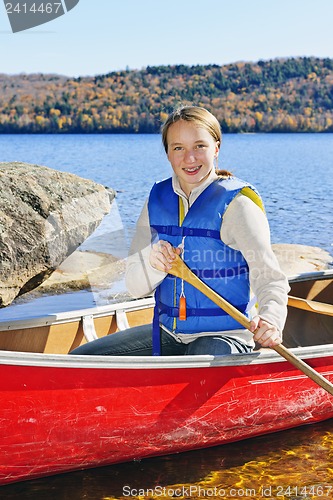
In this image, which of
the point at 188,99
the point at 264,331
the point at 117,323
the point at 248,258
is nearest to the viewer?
the point at 264,331

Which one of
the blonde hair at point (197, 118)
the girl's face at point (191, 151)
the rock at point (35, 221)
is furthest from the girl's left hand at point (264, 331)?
the rock at point (35, 221)

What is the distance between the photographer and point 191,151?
378cm

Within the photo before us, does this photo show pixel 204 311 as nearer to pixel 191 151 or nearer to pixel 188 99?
pixel 191 151

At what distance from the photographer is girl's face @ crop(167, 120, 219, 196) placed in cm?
376

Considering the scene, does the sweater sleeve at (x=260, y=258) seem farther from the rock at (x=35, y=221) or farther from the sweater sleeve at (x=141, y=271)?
the rock at (x=35, y=221)

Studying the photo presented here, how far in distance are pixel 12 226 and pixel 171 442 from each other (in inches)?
125

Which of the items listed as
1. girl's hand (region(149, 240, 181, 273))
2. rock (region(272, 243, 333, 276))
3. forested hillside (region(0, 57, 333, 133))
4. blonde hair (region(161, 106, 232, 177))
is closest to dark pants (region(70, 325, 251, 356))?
girl's hand (region(149, 240, 181, 273))

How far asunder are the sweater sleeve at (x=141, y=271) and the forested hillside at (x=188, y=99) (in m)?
57.1

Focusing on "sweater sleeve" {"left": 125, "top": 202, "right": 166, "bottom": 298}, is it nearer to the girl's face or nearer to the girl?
the girl

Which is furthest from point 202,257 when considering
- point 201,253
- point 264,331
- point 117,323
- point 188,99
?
point 188,99

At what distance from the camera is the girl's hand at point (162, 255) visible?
3725 mm

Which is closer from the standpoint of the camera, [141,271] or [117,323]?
[141,271]

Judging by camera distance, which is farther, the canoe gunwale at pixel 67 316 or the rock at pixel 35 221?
the rock at pixel 35 221

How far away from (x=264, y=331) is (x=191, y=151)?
3.18ft
